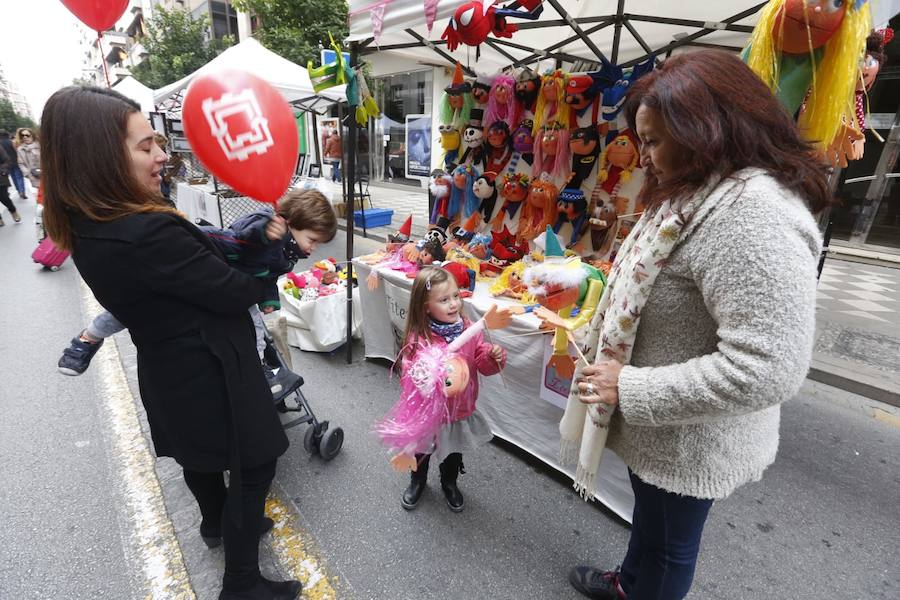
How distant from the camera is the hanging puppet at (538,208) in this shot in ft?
9.70

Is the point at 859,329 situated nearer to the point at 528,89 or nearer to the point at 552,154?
the point at 552,154

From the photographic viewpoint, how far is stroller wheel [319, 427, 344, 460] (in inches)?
91.7

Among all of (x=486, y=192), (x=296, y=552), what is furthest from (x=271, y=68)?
(x=296, y=552)

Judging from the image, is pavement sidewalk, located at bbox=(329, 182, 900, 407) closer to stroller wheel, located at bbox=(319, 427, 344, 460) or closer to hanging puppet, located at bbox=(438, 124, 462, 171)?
hanging puppet, located at bbox=(438, 124, 462, 171)

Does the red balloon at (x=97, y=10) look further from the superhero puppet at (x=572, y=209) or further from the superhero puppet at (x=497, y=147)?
the superhero puppet at (x=572, y=209)

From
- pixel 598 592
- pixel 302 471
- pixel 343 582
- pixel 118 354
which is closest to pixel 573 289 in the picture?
pixel 598 592

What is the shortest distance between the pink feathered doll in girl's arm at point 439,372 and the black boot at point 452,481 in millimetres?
113

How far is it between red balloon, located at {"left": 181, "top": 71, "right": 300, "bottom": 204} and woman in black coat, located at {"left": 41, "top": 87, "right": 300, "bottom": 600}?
0.45 feet

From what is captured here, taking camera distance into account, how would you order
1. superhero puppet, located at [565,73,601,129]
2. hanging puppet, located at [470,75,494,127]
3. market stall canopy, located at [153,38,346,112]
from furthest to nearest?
market stall canopy, located at [153,38,346,112] < hanging puppet, located at [470,75,494,127] < superhero puppet, located at [565,73,601,129]

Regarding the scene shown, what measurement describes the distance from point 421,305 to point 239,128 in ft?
3.02

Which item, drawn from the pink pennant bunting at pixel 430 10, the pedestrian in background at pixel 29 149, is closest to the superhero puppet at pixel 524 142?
the pink pennant bunting at pixel 430 10

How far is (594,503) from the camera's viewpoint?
216cm

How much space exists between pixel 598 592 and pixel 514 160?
2666 mm

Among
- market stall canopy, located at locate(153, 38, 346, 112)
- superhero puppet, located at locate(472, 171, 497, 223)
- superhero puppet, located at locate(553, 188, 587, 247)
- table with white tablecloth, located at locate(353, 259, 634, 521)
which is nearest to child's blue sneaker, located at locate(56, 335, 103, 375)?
table with white tablecloth, located at locate(353, 259, 634, 521)
